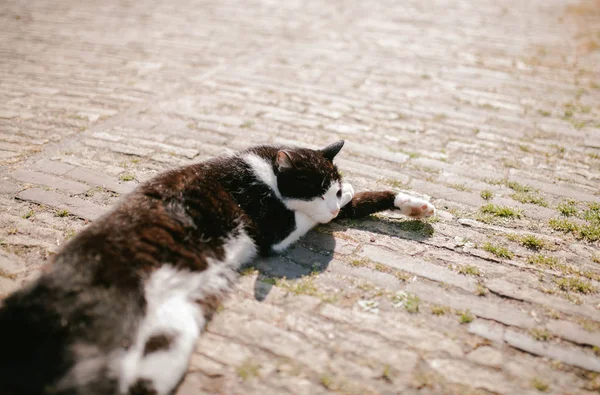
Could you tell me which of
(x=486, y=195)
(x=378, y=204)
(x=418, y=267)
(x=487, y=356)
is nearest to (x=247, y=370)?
(x=487, y=356)

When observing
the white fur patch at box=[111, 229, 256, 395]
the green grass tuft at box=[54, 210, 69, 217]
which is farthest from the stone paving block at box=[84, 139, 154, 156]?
the white fur patch at box=[111, 229, 256, 395]

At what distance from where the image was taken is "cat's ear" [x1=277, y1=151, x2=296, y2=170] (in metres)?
3.60

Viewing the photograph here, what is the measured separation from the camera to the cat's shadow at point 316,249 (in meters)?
3.32

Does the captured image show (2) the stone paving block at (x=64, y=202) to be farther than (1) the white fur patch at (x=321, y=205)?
Yes

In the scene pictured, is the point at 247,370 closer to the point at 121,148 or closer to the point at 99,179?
the point at 99,179

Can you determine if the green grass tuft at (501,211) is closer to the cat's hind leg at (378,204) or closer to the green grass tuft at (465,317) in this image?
the cat's hind leg at (378,204)

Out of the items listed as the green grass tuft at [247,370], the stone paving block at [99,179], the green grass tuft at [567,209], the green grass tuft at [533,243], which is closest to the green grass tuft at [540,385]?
the green grass tuft at [533,243]

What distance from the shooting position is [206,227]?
3182mm

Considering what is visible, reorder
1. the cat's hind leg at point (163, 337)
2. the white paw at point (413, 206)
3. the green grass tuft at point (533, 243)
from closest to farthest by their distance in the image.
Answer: the cat's hind leg at point (163, 337) < the green grass tuft at point (533, 243) < the white paw at point (413, 206)

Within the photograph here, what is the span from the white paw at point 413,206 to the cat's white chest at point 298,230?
0.79 meters

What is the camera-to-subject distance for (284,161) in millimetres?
3627

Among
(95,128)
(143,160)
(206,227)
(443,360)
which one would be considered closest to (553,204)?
(443,360)

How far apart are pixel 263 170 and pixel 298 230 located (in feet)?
1.86

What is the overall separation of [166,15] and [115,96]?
15.8 ft
